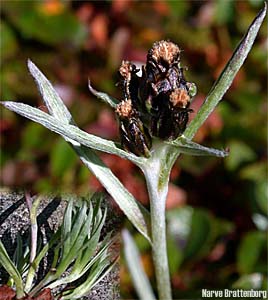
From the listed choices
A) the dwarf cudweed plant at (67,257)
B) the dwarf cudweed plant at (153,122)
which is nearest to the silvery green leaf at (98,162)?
the dwarf cudweed plant at (153,122)

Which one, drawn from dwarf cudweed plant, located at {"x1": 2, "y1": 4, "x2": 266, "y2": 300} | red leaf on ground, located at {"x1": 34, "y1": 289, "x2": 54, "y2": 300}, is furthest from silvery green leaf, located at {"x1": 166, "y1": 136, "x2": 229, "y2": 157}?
red leaf on ground, located at {"x1": 34, "y1": 289, "x2": 54, "y2": 300}

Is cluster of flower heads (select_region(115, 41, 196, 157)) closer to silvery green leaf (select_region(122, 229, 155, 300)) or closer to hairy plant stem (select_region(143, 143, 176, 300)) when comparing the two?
hairy plant stem (select_region(143, 143, 176, 300))

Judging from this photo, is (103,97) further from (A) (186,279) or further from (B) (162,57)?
(A) (186,279)

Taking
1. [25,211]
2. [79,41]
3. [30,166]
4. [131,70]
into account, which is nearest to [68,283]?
[25,211]

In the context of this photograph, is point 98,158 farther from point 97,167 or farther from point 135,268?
point 135,268

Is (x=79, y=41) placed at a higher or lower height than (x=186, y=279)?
higher

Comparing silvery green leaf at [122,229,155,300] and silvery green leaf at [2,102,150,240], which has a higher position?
silvery green leaf at [2,102,150,240]

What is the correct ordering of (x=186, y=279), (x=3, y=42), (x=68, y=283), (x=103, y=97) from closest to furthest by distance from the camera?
(x=68, y=283) → (x=103, y=97) → (x=186, y=279) → (x=3, y=42)
